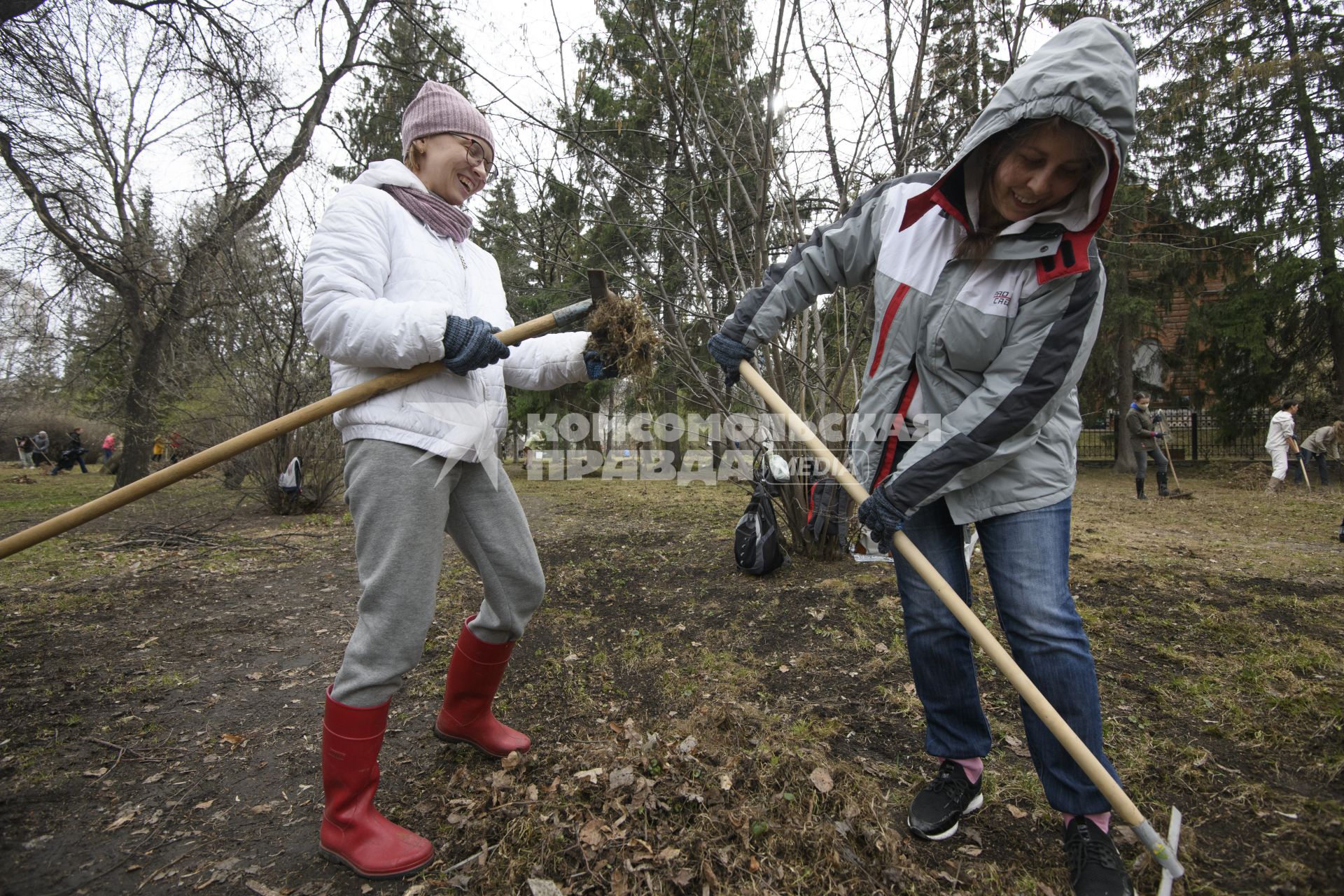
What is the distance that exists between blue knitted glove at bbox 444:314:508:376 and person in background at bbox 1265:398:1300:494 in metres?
13.7

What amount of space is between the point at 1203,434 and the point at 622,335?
20412 mm

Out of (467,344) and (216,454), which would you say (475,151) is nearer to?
(467,344)

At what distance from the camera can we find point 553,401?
1554cm

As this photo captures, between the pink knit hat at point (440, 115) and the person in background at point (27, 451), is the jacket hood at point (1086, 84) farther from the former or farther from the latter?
the person in background at point (27, 451)

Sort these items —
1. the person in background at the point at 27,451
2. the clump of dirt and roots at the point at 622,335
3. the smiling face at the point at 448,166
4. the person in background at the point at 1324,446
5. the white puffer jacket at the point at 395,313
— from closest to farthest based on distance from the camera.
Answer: the white puffer jacket at the point at 395,313
the smiling face at the point at 448,166
the clump of dirt and roots at the point at 622,335
the person in background at the point at 1324,446
the person in background at the point at 27,451

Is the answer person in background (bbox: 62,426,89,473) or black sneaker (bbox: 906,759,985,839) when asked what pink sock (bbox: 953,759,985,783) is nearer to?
black sneaker (bbox: 906,759,985,839)

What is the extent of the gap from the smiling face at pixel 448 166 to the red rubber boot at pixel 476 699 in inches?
54.3

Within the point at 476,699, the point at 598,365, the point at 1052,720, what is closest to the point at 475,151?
the point at 598,365

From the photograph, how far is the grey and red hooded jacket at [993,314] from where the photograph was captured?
5.43 feet

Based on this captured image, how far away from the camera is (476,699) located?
2424mm

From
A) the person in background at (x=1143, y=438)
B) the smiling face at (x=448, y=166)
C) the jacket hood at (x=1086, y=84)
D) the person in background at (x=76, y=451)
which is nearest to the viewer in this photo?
the jacket hood at (x=1086, y=84)

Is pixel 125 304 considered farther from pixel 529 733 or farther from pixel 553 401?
pixel 529 733

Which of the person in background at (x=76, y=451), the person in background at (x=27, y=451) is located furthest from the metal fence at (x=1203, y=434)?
the person in background at (x=27, y=451)

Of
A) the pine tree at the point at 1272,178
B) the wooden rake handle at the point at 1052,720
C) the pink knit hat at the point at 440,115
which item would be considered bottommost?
the wooden rake handle at the point at 1052,720
